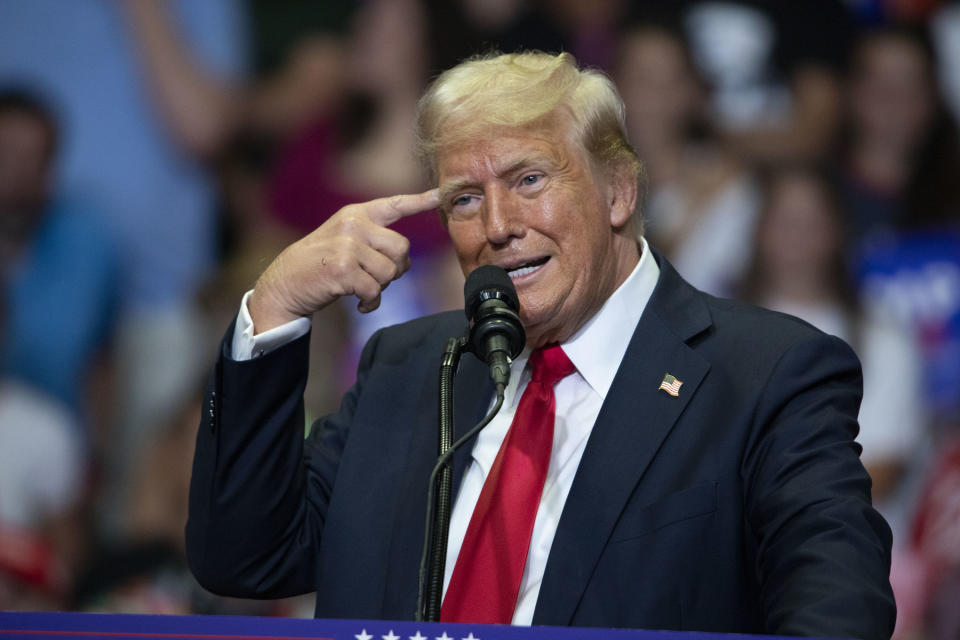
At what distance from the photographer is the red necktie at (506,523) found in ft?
5.67

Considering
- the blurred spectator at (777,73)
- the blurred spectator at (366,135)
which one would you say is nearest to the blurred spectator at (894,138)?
the blurred spectator at (777,73)

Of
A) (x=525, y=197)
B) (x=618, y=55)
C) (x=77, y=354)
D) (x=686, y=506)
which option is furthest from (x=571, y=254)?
(x=77, y=354)

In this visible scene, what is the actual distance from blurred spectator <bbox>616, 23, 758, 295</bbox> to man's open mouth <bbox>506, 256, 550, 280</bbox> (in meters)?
2.47

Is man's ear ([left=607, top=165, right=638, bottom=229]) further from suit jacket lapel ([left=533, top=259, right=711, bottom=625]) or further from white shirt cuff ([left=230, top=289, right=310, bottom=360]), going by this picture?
white shirt cuff ([left=230, top=289, right=310, bottom=360])

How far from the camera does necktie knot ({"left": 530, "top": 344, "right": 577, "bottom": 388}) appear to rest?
197 cm

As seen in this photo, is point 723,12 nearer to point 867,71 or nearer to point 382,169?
point 867,71

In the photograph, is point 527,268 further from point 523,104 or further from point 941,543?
point 941,543

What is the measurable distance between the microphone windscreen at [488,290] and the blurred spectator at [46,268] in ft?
11.3

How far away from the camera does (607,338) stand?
77.6 inches

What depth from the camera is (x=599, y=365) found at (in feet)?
6.40

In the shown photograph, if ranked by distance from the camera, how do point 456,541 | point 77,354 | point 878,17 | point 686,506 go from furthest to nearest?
point 77,354 → point 878,17 → point 456,541 → point 686,506

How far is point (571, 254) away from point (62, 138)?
3.55m

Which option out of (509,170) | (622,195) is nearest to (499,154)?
(509,170)

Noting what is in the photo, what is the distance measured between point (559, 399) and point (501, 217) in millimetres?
345
